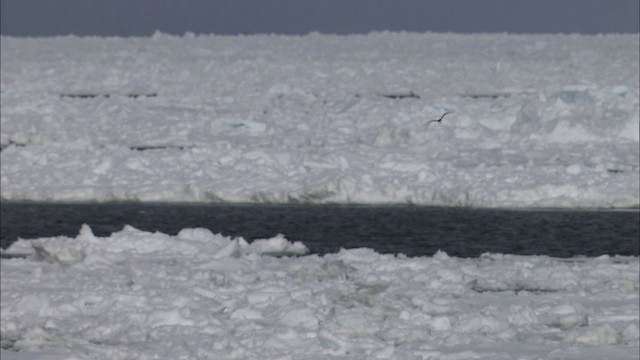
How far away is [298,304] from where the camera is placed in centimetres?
1088

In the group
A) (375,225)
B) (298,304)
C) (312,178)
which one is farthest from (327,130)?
(298,304)

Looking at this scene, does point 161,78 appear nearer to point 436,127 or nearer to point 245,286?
point 436,127

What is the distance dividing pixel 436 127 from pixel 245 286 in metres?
11.0

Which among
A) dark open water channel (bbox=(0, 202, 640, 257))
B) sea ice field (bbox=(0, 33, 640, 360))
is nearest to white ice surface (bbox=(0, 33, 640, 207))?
sea ice field (bbox=(0, 33, 640, 360))

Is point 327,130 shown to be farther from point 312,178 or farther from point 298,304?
point 298,304

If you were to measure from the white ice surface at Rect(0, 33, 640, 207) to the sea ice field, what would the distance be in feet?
0.15

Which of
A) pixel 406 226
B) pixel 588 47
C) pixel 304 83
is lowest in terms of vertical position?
pixel 406 226

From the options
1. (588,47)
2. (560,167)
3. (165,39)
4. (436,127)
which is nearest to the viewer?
(560,167)

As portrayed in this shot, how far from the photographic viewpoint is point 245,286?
11.9 metres

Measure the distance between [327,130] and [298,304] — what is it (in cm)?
1228

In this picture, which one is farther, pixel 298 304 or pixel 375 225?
pixel 375 225

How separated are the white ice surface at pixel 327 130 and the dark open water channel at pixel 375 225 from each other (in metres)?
0.20

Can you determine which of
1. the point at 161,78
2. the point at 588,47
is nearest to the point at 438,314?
the point at 161,78

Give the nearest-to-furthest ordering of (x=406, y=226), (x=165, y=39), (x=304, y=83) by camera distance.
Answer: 1. (x=406, y=226)
2. (x=304, y=83)
3. (x=165, y=39)
